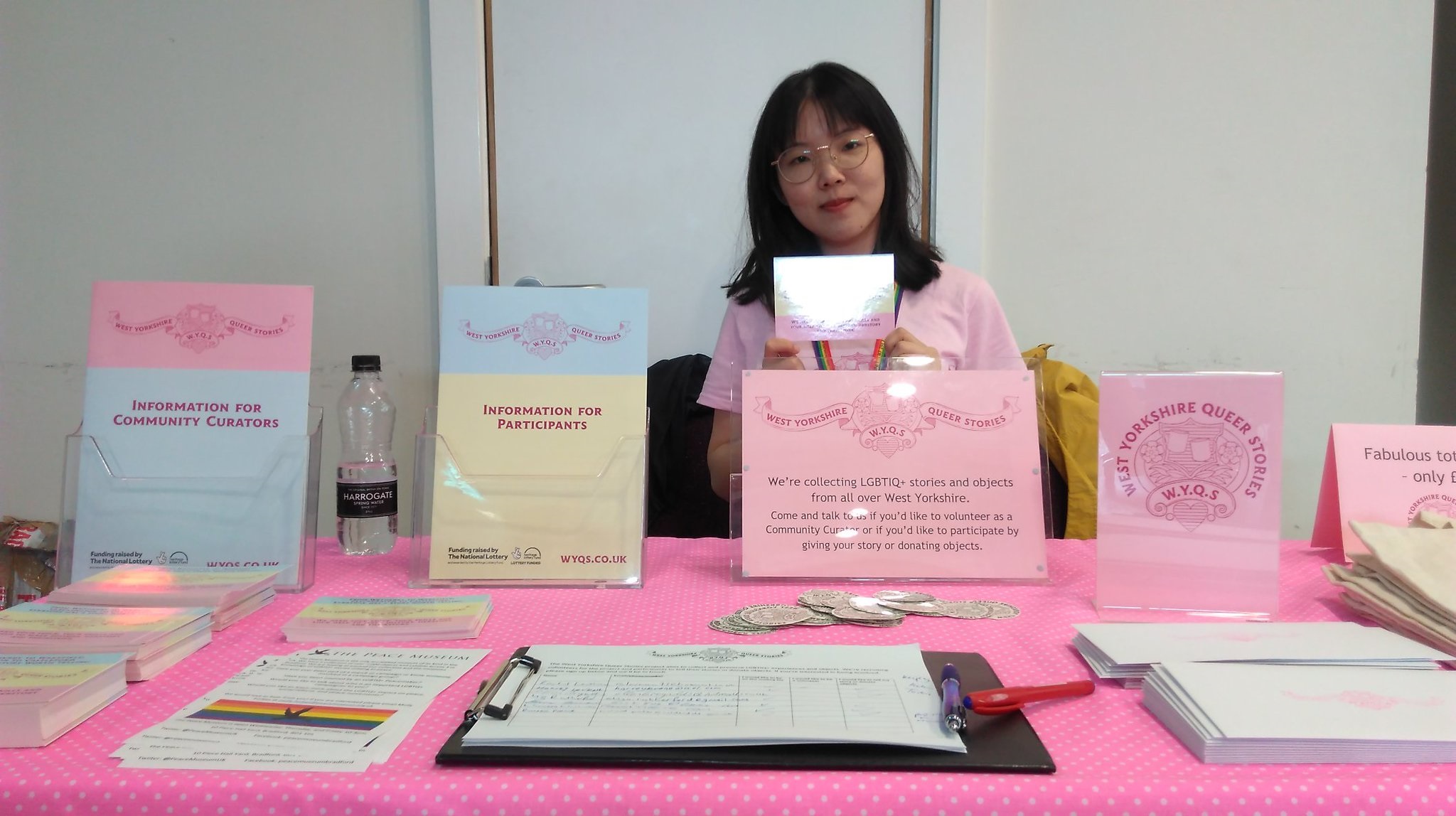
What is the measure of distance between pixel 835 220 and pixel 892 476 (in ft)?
2.17

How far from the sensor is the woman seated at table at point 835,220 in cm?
139

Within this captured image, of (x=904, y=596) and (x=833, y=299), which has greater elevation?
(x=833, y=299)

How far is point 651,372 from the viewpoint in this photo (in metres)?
2.03

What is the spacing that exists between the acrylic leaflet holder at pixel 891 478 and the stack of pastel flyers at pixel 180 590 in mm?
492

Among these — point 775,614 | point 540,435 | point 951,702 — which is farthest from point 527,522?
point 951,702

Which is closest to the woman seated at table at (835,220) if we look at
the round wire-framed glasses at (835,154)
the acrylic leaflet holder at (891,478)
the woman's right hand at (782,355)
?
the round wire-framed glasses at (835,154)

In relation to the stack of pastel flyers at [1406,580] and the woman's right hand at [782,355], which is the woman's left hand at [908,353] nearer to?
the woman's right hand at [782,355]

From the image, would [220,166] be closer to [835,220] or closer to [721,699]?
[835,220]

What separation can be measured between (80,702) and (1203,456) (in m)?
0.95

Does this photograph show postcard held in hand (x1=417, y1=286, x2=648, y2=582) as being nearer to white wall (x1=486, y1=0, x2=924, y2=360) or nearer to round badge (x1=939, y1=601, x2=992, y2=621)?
round badge (x1=939, y1=601, x2=992, y2=621)

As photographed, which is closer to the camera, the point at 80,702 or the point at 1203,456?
the point at 80,702

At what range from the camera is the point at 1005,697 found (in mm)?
529

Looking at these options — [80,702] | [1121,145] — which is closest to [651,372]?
[1121,145]

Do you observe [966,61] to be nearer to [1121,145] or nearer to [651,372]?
[1121,145]
